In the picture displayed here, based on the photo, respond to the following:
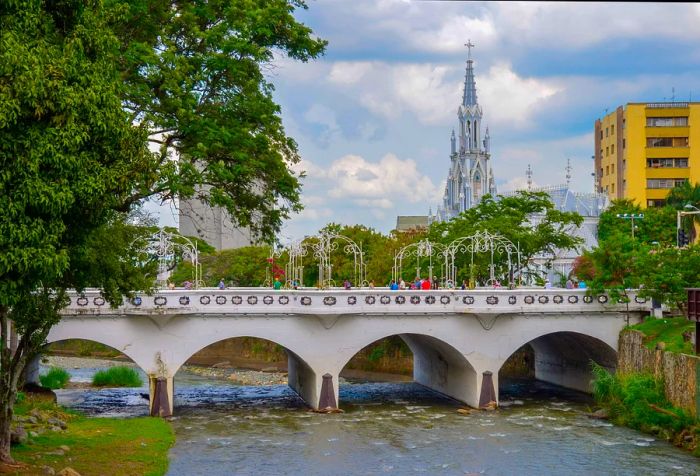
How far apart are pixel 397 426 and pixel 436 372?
38.2 feet

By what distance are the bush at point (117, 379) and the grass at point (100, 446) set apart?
11.4m

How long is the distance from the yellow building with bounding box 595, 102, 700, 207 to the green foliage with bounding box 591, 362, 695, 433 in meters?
44.9

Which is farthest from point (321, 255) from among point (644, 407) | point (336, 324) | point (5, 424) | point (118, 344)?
point (5, 424)

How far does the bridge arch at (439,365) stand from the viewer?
141 ft

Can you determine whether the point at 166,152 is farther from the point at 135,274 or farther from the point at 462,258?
the point at 462,258

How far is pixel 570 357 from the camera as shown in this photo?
50844mm

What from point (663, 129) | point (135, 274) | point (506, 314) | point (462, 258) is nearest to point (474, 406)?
point (506, 314)

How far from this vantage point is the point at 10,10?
20.1 metres

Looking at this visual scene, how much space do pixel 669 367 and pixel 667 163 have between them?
1988 inches

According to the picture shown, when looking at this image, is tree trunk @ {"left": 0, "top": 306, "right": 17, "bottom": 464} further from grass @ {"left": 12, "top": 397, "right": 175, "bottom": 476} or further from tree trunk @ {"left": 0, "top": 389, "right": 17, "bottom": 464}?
grass @ {"left": 12, "top": 397, "right": 175, "bottom": 476}

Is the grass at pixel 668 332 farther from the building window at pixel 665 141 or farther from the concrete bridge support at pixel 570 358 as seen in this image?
the building window at pixel 665 141

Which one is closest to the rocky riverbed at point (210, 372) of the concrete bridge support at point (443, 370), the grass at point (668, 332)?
the concrete bridge support at point (443, 370)

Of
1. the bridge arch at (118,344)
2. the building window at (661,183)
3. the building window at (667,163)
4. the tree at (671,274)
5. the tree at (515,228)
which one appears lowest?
the bridge arch at (118,344)

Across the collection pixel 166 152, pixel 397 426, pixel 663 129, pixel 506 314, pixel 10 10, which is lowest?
pixel 397 426
